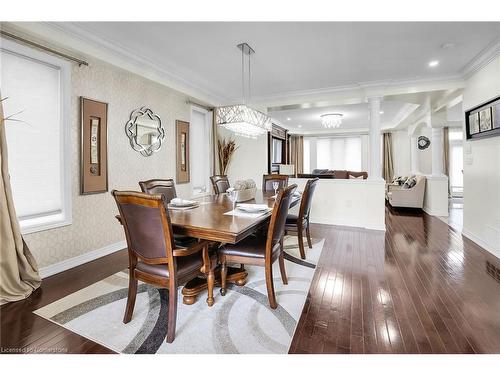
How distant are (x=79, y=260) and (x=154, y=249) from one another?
1.83m

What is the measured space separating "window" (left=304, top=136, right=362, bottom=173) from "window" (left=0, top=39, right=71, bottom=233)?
864 cm

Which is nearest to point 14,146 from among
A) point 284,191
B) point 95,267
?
point 95,267

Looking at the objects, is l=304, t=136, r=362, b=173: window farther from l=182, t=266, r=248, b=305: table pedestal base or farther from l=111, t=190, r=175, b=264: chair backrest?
l=111, t=190, r=175, b=264: chair backrest

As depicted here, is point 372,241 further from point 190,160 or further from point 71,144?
point 71,144

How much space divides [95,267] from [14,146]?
1.40 meters

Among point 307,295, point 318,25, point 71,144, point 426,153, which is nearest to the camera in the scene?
point 307,295

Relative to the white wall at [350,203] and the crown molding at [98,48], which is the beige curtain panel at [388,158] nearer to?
the white wall at [350,203]

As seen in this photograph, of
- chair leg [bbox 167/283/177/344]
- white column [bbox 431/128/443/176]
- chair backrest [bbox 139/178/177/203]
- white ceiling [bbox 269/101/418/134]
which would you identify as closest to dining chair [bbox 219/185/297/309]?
chair leg [bbox 167/283/177/344]

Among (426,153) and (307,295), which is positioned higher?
(426,153)

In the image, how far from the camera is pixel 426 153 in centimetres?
825

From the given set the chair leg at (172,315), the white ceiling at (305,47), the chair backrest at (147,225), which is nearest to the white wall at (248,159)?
the white ceiling at (305,47)

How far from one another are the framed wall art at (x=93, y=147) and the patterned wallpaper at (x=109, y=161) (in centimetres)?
6

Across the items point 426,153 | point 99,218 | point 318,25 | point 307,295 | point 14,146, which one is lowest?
point 307,295

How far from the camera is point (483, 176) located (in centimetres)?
343
